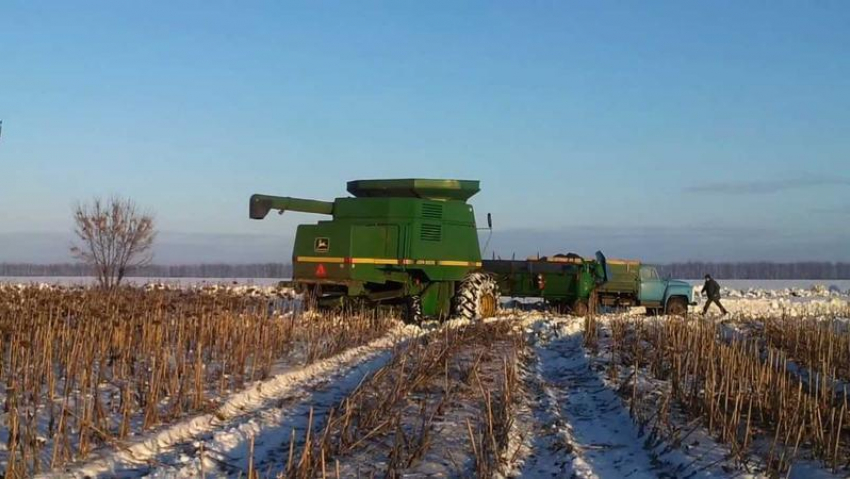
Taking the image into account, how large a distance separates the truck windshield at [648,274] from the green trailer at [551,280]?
244 cm

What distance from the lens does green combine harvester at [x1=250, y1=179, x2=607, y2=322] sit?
17.0m

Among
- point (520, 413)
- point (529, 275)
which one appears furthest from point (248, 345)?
point (529, 275)

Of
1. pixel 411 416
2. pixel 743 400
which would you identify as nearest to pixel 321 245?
pixel 411 416

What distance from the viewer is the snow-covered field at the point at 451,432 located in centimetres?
629

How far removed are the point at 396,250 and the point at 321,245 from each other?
5.12 ft

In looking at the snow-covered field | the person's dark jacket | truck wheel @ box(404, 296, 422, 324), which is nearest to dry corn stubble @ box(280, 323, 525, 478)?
the snow-covered field

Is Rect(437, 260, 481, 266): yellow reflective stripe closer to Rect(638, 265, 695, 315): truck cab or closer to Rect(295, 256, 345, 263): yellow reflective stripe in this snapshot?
Rect(295, 256, 345, 263): yellow reflective stripe

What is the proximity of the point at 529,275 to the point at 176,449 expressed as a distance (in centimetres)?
1781

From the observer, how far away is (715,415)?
7777 mm

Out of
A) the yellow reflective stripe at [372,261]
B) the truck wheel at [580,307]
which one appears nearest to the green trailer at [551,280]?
the truck wheel at [580,307]

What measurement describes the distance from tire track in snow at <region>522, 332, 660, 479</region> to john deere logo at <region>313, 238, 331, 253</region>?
6414 mm

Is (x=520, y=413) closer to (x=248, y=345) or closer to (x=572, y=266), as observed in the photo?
(x=248, y=345)

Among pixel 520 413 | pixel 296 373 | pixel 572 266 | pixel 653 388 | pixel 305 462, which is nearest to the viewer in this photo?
pixel 305 462

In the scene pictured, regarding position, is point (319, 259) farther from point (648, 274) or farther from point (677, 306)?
point (677, 306)
